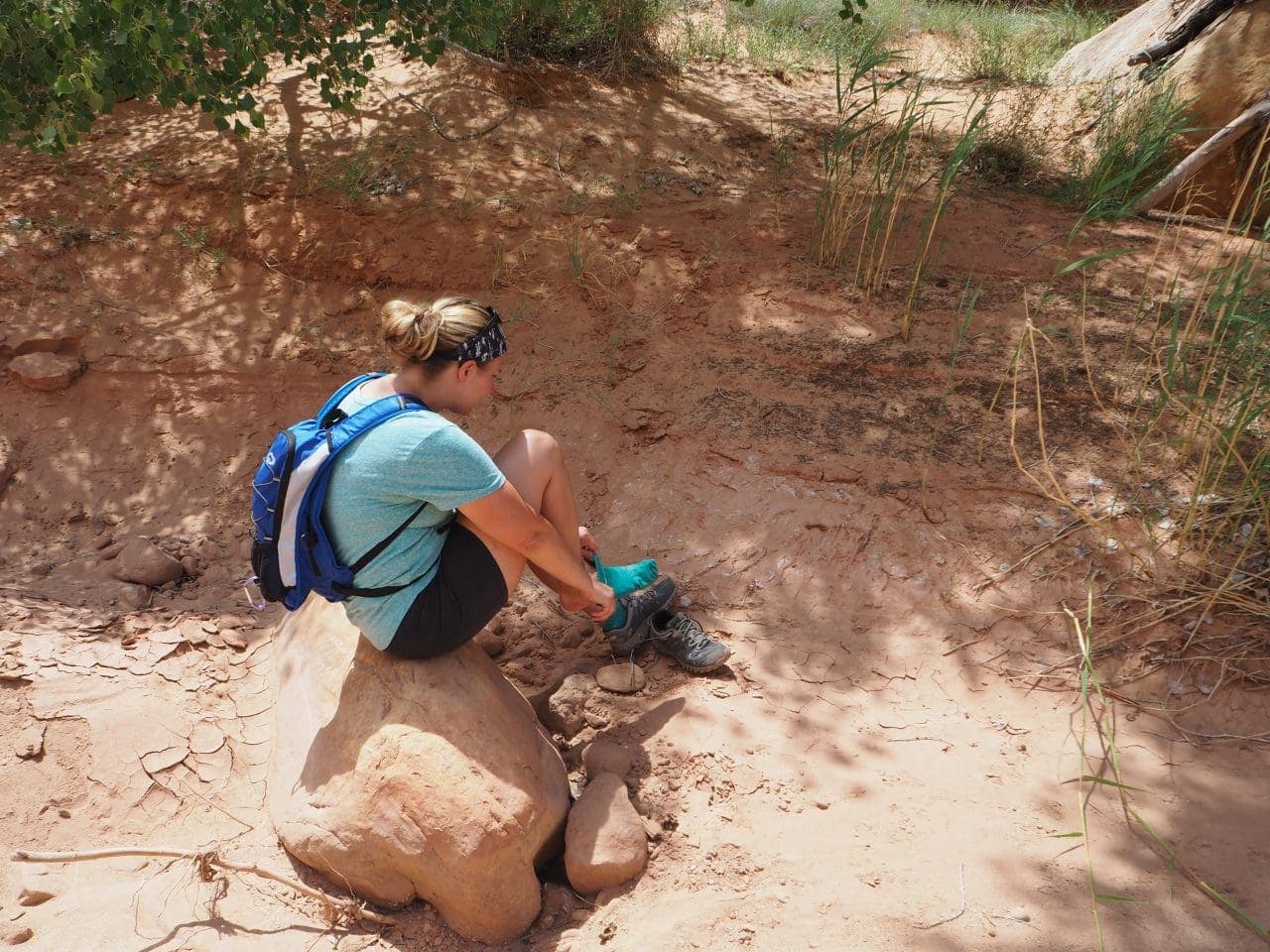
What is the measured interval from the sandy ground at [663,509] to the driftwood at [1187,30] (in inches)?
57.4

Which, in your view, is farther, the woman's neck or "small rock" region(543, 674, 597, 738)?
"small rock" region(543, 674, 597, 738)

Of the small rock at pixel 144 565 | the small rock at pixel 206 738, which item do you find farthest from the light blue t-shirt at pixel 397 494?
the small rock at pixel 144 565

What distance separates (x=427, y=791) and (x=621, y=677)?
0.83 metres

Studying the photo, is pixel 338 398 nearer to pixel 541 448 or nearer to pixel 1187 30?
pixel 541 448

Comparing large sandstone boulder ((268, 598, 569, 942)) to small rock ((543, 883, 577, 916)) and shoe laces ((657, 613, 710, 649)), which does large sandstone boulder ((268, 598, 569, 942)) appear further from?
shoe laces ((657, 613, 710, 649))

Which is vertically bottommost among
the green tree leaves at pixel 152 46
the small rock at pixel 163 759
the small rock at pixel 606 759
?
the small rock at pixel 163 759

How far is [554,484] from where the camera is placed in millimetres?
2756

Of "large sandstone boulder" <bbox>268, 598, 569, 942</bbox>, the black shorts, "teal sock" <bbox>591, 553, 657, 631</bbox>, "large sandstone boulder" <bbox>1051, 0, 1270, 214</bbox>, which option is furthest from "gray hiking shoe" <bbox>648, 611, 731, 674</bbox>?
"large sandstone boulder" <bbox>1051, 0, 1270, 214</bbox>

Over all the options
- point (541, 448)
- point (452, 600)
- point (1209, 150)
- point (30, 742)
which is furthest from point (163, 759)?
point (1209, 150)

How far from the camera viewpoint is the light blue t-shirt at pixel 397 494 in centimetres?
233

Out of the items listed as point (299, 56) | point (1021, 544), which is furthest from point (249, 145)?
point (1021, 544)

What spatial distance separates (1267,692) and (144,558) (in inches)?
147

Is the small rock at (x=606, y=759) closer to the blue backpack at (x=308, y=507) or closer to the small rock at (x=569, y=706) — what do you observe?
the small rock at (x=569, y=706)

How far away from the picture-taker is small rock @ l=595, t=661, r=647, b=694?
303cm
